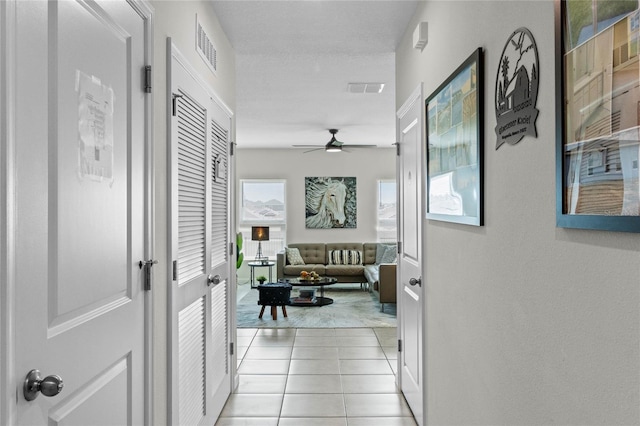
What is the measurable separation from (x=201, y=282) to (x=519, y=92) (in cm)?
187

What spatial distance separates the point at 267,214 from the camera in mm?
9383

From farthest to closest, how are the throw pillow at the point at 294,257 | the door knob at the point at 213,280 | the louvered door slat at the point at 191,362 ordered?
the throw pillow at the point at 294,257 < the door knob at the point at 213,280 < the louvered door slat at the point at 191,362

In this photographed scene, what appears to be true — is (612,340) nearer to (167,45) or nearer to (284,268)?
(167,45)

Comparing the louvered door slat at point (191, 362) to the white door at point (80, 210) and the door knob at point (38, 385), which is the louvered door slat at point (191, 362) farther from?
the door knob at point (38, 385)

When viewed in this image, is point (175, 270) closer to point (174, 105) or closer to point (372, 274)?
point (174, 105)

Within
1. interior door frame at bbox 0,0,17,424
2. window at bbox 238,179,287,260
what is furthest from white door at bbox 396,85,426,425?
window at bbox 238,179,287,260

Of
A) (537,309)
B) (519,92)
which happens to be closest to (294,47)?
(519,92)

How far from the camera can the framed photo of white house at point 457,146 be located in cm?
183

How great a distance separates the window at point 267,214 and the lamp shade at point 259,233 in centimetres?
61

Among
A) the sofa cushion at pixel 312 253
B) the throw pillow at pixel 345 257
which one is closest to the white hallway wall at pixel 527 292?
the throw pillow at pixel 345 257

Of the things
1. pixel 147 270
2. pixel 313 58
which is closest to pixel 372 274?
pixel 313 58

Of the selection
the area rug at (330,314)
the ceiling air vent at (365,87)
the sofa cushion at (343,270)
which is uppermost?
the ceiling air vent at (365,87)

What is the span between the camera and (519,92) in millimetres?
1474

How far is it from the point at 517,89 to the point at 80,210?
133 cm
